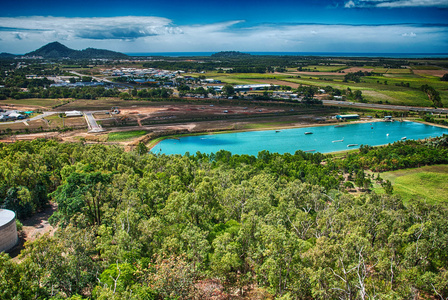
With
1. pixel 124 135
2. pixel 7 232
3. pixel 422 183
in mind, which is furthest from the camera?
pixel 124 135

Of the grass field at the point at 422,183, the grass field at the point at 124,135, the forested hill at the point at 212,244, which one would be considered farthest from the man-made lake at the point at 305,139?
the forested hill at the point at 212,244

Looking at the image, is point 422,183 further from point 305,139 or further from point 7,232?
point 7,232

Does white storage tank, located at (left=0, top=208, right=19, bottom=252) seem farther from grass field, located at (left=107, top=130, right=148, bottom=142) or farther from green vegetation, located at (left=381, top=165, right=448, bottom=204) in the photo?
green vegetation, located at (left=381, top=165, right=448, bottom=204)

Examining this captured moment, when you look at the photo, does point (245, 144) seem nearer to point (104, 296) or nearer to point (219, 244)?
point (219, 244)

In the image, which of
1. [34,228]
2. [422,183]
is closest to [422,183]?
[422,183]

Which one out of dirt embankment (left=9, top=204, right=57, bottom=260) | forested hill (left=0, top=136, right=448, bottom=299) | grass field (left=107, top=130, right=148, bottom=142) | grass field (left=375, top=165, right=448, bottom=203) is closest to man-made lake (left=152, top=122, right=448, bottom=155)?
grass field (left=107, top=130, right=148, bottom=142)

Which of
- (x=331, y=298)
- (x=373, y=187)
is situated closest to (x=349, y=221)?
(x=331, y=298)
